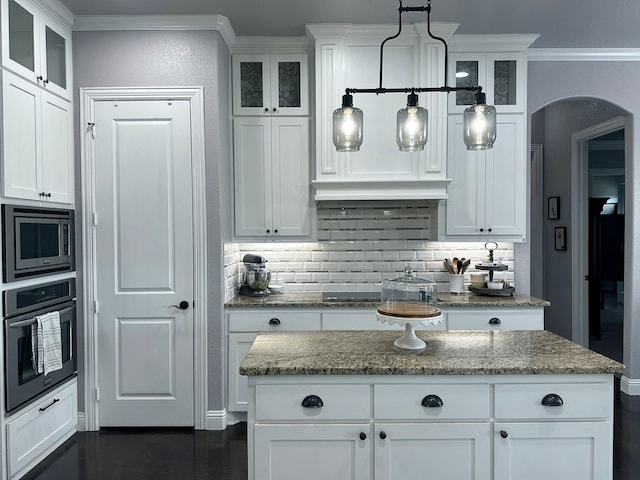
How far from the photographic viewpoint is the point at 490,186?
146 inches

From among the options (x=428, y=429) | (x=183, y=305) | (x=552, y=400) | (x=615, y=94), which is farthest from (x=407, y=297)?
(x=615, y=94)

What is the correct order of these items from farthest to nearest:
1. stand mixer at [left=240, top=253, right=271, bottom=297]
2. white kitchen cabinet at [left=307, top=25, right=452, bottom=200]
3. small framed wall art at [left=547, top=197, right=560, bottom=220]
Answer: small framed wall art at [left=547, top=197, right=560, bottom=220] < stand mixer at [left=240, top=253, right=271, bottom=297] < white kitchen cabinet at [left=307, top=25, right=452, bottom=200]

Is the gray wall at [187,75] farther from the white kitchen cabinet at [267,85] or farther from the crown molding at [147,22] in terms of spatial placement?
the white kitchen cabinet at [267,85]

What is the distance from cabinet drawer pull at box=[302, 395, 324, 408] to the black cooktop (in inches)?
64.3

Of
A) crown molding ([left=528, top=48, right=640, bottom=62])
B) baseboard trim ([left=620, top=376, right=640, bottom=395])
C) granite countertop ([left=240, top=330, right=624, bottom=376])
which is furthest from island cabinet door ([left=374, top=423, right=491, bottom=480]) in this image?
crown molding ([left=528, top=48, right=640, bottom=62])

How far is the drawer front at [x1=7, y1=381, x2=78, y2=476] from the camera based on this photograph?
2668 mm

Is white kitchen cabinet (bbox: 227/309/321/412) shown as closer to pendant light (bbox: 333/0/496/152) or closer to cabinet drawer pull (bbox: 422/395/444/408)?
cabinet drawer pull (bbox: 422/395/444/408)

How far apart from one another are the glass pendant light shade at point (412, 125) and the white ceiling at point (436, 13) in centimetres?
159

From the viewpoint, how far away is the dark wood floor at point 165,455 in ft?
9.19

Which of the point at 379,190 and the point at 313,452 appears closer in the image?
the point at 313,452

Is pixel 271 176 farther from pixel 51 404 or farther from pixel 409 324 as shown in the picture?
pixel 51 404

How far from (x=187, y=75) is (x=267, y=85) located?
668 millimetres

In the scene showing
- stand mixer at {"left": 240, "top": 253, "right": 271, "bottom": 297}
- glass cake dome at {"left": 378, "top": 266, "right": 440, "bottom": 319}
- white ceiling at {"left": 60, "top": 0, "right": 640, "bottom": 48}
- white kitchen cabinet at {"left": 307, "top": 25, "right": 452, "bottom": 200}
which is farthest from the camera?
stand mixer at {"left": 240, "top": 253, "right": 271, "bottom": 297}

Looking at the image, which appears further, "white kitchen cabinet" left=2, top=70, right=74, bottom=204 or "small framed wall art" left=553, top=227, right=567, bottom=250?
"small framed wall art" left=553, top=227, right=567, bottom=250
